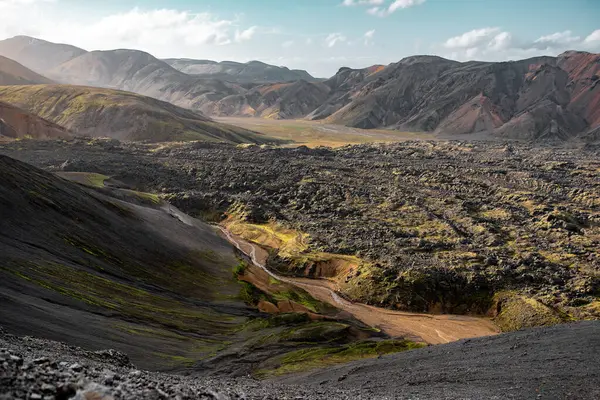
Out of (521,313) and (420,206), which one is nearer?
(521,313)

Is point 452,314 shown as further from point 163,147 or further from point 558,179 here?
point 163,147

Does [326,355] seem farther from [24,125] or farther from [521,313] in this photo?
[24,125]

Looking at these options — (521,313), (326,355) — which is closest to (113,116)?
(521,313)

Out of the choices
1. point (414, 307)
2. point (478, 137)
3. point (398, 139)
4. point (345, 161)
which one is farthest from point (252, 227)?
point (478, 137)

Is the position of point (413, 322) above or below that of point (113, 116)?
below

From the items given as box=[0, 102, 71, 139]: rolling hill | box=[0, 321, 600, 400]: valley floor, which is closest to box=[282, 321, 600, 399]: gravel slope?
box=[0, 321, 600, 400]: valley floor

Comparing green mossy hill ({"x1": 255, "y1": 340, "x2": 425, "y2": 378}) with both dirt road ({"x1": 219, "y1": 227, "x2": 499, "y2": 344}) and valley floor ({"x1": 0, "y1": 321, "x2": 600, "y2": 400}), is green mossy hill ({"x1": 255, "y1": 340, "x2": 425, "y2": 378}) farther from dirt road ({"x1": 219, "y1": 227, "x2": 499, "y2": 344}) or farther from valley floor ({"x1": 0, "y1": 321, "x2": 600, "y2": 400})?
dirt road ({"x1": 219, "y1": 227, "x2": 499, "y2": 344})

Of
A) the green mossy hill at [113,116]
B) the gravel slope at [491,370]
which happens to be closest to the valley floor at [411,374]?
the gravel slope at [491,370]
